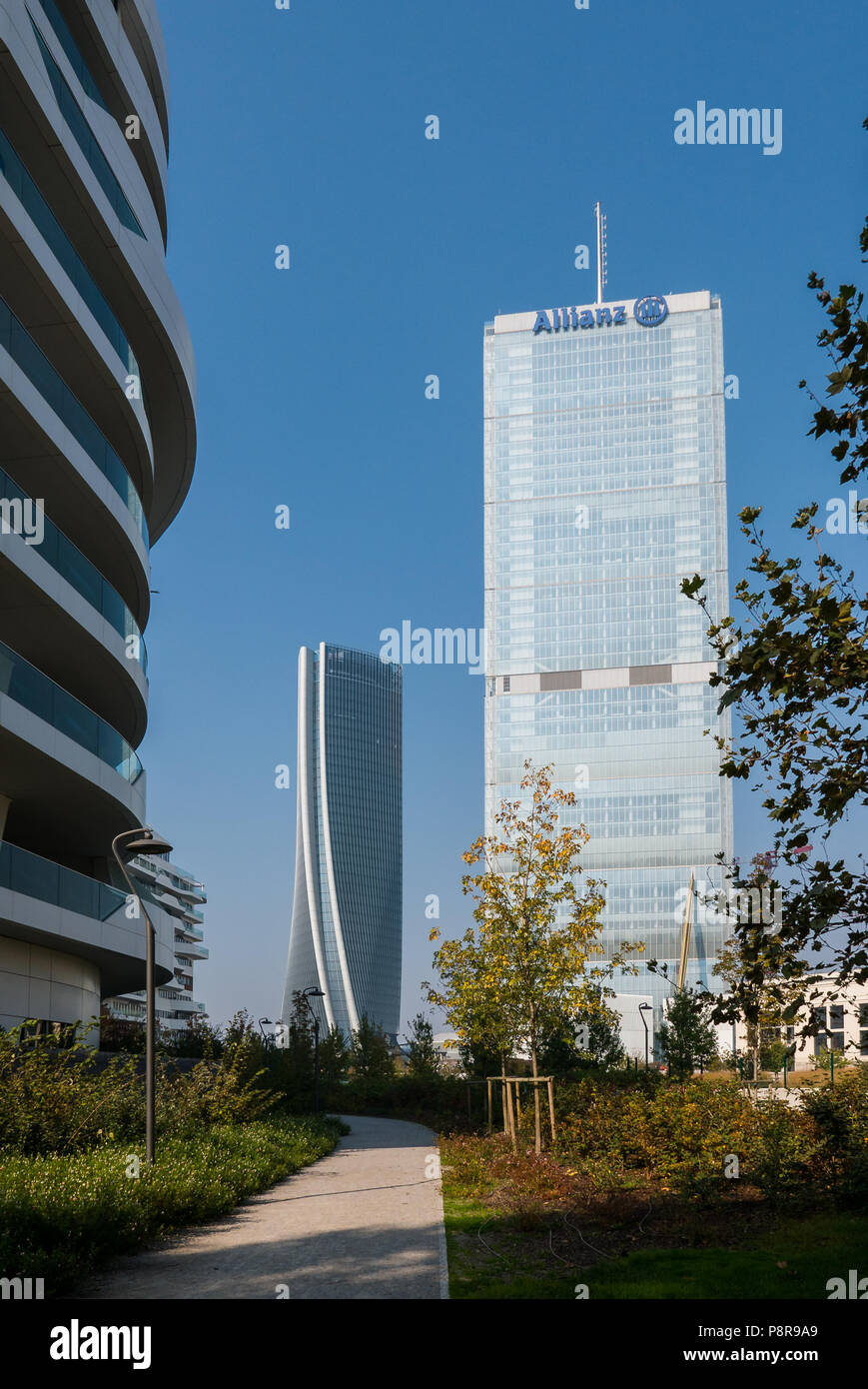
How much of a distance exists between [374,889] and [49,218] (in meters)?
166

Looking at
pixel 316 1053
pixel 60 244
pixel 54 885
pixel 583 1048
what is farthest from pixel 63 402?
pixel 316 1053

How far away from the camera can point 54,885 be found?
21984mm

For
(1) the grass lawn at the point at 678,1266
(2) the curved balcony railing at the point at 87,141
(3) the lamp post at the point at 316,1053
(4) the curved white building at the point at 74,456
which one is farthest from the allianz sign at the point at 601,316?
(1) the grass lawn at the point at 678,1266

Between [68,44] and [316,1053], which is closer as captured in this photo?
[68,44]

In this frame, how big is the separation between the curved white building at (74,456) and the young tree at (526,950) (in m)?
7.79

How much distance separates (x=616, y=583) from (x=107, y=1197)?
15043 cm

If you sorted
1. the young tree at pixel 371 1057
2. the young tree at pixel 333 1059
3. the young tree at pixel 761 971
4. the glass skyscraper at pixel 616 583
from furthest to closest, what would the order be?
the glass skyscraper at pixel 616 583
the young tree at pixel 371 1057
the young tree at pixel 333 1059
the young tree at pixel 761 971

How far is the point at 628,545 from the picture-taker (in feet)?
522

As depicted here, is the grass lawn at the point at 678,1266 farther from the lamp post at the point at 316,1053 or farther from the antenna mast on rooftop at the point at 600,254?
the antenna mast on rooftop at the point at 600,254

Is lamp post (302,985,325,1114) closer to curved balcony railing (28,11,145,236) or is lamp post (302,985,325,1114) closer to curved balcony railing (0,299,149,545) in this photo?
curved balcony railing (0,299,149,545)

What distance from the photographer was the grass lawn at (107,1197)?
33.0ft

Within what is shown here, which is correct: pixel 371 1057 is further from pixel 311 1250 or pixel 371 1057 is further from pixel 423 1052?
pixel 311 1250

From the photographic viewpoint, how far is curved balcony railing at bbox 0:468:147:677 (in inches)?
791
